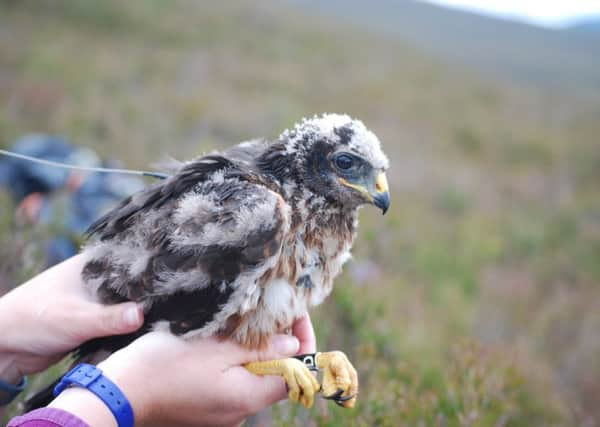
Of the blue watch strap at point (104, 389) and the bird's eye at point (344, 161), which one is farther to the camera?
the bird's eye at point (344, 161)

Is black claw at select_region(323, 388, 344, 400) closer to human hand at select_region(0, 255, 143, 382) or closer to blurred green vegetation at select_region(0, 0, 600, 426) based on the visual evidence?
blurred green vegetation at select_region(0, 0, 600, 426)

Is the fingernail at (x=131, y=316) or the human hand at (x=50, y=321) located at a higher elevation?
the fingernail at (x=131, y=316)

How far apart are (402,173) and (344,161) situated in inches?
341

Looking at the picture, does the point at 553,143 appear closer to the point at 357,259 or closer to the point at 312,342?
the point at 357,259

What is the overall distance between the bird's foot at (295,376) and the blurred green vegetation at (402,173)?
736mm

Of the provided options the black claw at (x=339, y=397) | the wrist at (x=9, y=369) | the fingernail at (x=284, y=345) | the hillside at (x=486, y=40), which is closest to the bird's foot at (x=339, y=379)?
the black claw at (x=339, y=397)

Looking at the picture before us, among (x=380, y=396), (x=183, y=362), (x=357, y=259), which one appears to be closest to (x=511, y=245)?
(x=357, y=259)

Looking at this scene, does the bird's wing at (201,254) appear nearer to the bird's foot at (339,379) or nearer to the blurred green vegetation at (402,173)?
the bird's foot at (339,379)

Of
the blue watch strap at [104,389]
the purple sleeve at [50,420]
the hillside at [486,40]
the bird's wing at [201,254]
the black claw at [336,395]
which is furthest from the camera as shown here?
the hillside at [486,40]

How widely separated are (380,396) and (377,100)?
14.9 meters

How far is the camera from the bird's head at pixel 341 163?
256 cm

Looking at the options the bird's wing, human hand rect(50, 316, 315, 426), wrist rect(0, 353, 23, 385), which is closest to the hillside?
the bird's wing

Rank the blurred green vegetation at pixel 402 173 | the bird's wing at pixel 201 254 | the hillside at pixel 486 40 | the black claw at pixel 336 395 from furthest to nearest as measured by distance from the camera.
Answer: the hillside at pixel 486 40 < the blurred green vegetation at pixel 402 173 < the black claw at pixel 336 395 < the bird's wing at pixel 201 254

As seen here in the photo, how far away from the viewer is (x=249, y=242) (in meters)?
2.02
